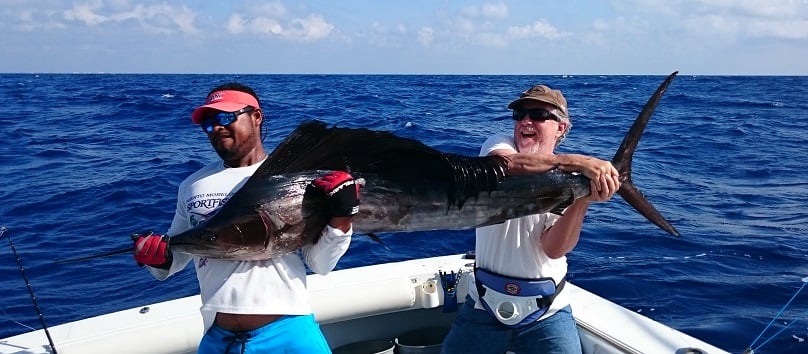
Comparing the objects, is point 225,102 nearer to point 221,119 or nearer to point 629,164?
point 221,119

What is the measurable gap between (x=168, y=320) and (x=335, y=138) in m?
1.67

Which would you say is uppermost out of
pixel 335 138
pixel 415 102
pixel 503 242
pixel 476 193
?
pixel 335 138

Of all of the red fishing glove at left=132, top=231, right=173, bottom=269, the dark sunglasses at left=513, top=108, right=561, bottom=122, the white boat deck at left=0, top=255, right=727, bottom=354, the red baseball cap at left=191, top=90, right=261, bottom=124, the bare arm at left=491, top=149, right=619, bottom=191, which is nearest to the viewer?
the red fishing glove at left=132, top=231, right=173, bottom=269

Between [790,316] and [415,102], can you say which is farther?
[415,102]

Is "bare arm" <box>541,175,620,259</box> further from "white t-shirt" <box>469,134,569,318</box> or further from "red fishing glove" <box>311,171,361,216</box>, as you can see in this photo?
"red fishing glove" <box>311,171,361,216</box>

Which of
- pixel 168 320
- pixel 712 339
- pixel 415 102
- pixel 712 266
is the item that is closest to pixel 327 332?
pixel 168 320

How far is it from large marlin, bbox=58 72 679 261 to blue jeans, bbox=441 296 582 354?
0.78 m

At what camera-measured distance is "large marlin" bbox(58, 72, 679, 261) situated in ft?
7.01

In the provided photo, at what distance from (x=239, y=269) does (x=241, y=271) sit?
11 mm

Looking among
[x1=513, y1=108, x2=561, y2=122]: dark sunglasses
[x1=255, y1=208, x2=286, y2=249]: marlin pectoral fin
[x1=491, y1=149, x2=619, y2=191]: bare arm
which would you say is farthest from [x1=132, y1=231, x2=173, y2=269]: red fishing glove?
[x1=513, y1=108, x2=561, y2=122]: dark sunglasses

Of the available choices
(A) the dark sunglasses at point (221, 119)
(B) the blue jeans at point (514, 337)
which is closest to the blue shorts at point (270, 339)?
(A) the dark sunglasses at point (221, 119)

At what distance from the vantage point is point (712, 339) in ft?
14.8

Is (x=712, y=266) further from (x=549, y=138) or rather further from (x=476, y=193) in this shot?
(x=476, y=193)

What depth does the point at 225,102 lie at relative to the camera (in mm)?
2262
